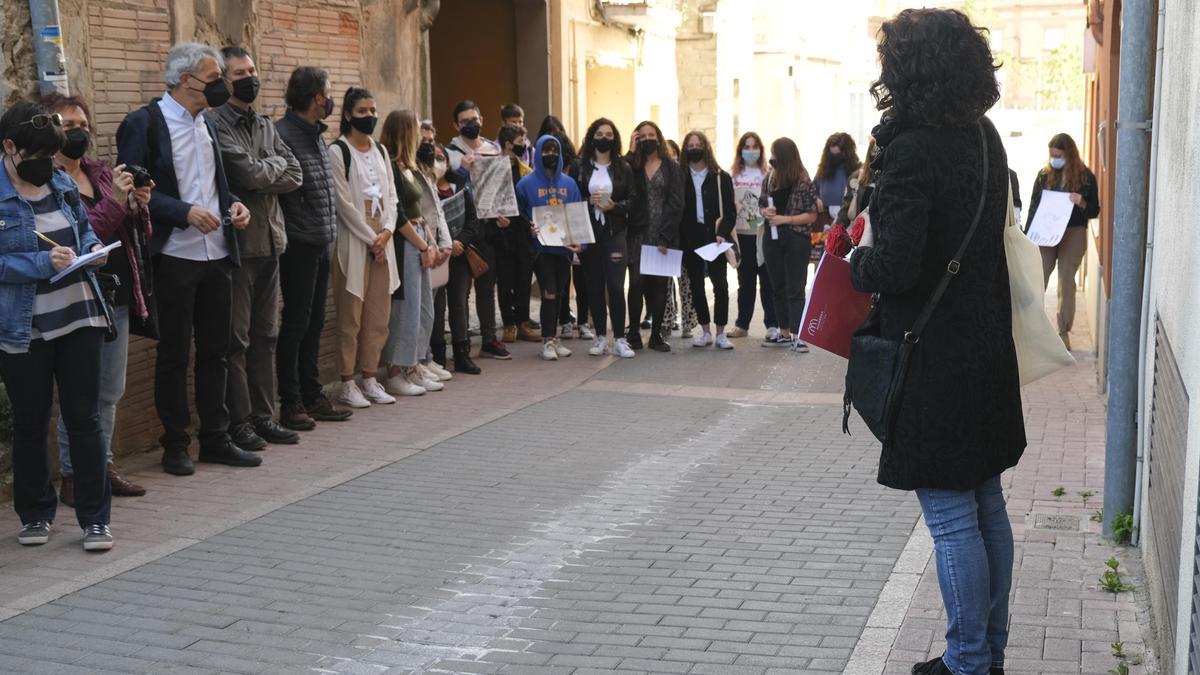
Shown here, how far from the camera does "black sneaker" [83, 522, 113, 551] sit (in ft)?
21.6

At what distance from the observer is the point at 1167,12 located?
593 cm

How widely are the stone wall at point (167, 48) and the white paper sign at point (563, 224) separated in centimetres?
155

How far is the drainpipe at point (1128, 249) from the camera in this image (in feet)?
20.3

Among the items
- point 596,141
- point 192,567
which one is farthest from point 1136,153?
point 596,141

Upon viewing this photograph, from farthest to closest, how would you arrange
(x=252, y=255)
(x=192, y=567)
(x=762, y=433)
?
(x=762, y=433)
(x=252, y=255)
(x=192, y=567)

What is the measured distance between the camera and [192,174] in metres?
7.98

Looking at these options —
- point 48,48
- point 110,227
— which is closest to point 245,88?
point 48,48

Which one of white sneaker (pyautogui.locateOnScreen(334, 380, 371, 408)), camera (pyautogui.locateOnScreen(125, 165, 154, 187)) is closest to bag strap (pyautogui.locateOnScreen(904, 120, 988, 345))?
camera (pyautogui.locateOnScreen(125, 165, 154, 187))

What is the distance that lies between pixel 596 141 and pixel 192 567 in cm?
700

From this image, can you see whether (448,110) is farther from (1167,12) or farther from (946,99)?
(946,99)

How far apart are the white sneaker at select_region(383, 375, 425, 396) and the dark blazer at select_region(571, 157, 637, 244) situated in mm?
2568

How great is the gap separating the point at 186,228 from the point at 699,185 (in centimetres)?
599

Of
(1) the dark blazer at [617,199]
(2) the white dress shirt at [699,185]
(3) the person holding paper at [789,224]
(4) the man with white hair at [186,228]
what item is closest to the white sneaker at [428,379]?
(1) the dark blazer at [617,199]

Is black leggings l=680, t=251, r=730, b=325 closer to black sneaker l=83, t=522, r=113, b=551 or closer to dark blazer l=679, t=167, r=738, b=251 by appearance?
dark blazer l=679, t=167, r=738, b=251
